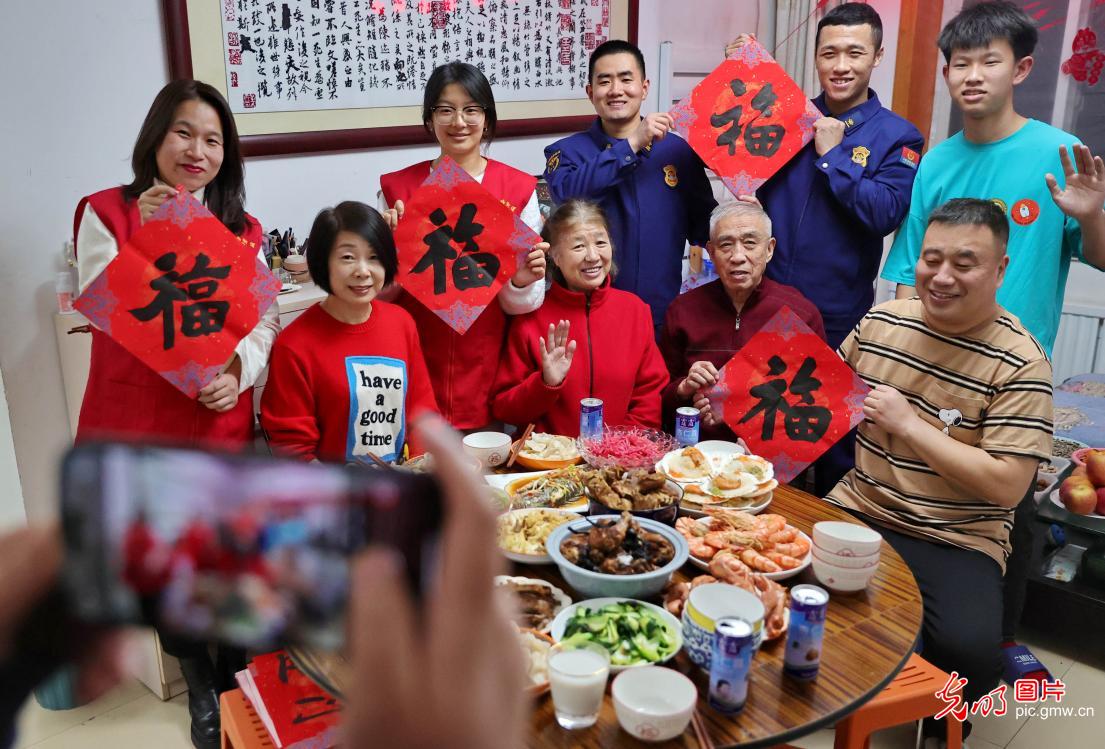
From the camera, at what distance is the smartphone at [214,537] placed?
1.44 feet

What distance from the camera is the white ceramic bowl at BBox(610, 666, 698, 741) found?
3.83ft

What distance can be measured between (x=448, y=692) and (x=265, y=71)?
3.14 m

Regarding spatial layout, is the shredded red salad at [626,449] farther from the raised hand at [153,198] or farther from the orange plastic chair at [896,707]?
the raised hand at [153,198]

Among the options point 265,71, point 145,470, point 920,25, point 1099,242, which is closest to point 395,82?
point 265,71

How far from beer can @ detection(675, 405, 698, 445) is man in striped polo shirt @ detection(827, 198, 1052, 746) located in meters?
0.42

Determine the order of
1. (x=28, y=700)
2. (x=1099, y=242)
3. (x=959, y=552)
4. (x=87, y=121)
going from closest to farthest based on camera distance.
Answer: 1. (x=28, y=700)
2. (x=959, y=552)
3. (x=1099, y=242)
4. (x=87, y=121)

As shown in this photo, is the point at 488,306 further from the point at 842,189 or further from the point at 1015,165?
the point at 1015,165

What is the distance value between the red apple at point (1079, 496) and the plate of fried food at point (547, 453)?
5.87 ft

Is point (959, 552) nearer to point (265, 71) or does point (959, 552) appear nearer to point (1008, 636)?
point (1008, 636)

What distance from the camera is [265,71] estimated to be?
10.0ft

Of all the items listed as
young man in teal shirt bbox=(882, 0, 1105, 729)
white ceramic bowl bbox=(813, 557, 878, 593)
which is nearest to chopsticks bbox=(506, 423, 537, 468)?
white ceramic bowl bbox=(813, 557, 878, 593)

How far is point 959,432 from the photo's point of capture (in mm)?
2025

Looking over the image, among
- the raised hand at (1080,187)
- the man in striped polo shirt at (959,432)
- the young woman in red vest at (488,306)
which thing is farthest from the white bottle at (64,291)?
the raised hand at (1080,187)

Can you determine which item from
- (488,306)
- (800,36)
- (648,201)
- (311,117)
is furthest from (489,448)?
(800,36)
